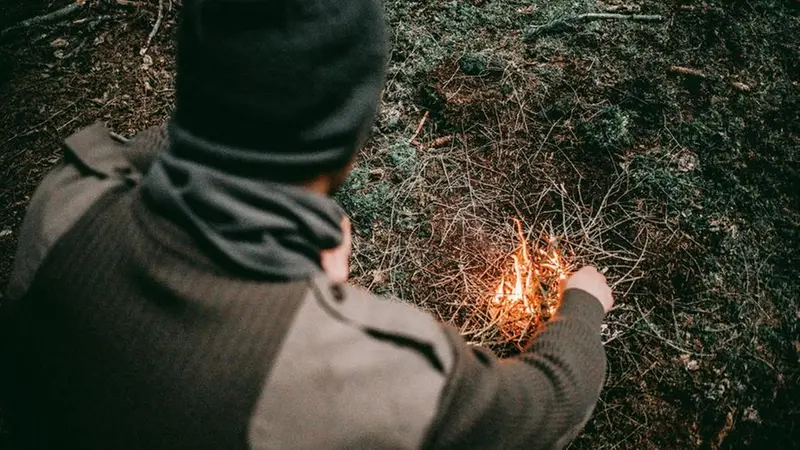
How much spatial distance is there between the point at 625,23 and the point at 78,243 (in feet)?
10.4

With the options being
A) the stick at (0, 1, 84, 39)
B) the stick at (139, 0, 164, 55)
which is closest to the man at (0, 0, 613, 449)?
the stick at (139, 0, 164, 55)

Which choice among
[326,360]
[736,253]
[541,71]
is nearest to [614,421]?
[736,253]

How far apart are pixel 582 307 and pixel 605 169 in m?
1.11

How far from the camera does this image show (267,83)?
1.14 meters

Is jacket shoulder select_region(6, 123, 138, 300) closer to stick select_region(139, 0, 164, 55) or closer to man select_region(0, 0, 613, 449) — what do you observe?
man select_region(0, 0, 613, 449)

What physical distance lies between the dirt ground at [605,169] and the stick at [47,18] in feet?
0.65

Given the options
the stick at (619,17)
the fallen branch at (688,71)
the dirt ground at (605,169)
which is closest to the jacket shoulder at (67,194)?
the dirt ground at (605,169)

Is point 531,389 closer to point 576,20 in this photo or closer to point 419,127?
point 419,127

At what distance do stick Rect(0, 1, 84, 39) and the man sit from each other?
2.90 metres

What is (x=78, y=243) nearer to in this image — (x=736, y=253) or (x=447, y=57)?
(x=447, y=57)

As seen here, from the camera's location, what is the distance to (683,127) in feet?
8.71

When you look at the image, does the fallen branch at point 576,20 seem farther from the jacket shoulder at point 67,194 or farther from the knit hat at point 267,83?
the jacket shoulder at point 67,194

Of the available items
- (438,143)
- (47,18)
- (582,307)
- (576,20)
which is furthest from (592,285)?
(47,18)

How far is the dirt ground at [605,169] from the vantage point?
2.29 meters
